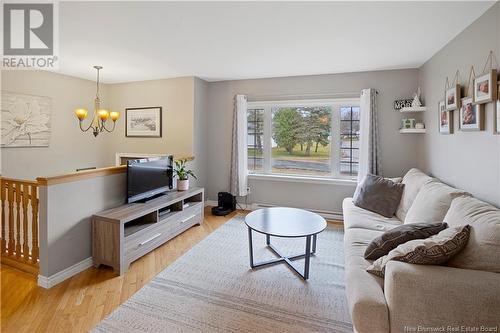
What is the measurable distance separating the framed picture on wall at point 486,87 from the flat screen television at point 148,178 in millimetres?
3319

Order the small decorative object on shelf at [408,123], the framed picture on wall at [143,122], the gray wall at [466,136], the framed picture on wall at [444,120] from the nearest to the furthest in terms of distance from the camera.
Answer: the gray wall at [466,136]
the framed picture on wall at [444,120]
the small decorative object on shelf at [408,123]
the framed picture on wall at [143,122]

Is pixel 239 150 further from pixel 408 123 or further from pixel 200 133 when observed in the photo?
pixel 408 123

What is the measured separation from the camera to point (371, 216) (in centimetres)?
288

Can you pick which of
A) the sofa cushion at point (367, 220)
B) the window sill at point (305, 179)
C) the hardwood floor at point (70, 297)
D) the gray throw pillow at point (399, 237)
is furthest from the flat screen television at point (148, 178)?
the gray throw pillow at point (399, 237)

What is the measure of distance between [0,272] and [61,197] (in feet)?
3.39

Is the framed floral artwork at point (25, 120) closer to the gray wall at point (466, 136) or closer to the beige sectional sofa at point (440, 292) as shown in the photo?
the beige sectional sofa at point (440, 292)

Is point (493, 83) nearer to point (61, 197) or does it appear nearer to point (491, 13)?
point (491, 13)

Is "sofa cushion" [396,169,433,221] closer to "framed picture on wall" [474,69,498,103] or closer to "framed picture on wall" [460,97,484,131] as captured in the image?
"framed picture on wall" [460,97,484,131]

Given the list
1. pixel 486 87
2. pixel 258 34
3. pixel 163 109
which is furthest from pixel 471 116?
pixel 163 109

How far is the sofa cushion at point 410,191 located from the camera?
275 cm

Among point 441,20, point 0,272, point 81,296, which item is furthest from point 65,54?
point 441,20

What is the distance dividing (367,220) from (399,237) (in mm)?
1020

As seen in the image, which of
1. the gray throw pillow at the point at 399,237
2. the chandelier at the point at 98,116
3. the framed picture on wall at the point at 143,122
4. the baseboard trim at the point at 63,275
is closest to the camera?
the gray throw pillow at the point at 399,237

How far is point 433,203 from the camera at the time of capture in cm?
216
